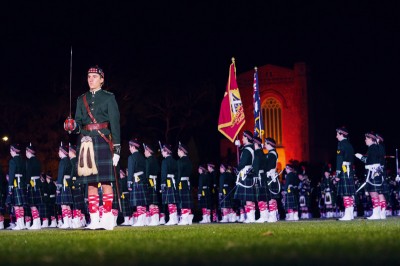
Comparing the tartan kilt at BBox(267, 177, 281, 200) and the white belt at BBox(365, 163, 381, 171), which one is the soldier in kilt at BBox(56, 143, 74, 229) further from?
the white belt at BBox(365, 163, 381, 171)

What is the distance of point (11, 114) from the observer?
41531 mm

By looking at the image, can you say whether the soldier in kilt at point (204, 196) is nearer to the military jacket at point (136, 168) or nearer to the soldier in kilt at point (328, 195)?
the military jacket at point (136, 168)

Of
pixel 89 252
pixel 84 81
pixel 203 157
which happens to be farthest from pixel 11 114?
pixel 89 252

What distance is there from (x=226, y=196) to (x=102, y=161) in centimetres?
1209

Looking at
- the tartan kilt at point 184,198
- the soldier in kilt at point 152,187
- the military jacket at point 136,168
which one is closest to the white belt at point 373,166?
the tartan kilt at point 184,198

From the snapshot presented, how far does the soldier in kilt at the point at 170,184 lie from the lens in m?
19.5

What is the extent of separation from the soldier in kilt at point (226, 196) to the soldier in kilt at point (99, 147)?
11.4m

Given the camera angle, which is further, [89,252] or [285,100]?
[285,100]

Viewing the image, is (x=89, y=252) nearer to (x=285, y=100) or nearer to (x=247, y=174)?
(x=247, y=174)

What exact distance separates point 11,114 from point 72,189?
77.4 ft

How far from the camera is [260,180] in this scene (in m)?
18.3

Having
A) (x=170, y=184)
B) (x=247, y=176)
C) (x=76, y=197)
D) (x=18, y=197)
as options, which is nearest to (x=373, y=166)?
(x=247, y=176)

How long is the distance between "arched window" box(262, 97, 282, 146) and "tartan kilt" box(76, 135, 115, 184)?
175 feet

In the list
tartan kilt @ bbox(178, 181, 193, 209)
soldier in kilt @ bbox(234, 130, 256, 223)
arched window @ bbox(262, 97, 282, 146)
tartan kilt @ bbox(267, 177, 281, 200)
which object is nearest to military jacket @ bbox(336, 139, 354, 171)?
soldier in kilt @ bbox(234, 130, 256, 223)
